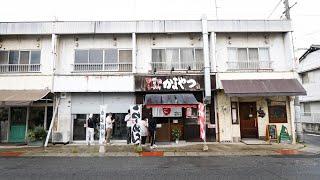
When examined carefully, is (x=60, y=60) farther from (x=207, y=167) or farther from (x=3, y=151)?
(x=207, y=167)

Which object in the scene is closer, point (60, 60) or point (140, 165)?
point (140, 165)

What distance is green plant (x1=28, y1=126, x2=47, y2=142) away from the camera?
17453 millimetres

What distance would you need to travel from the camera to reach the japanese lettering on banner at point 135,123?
16531mm

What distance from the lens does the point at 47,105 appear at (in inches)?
753

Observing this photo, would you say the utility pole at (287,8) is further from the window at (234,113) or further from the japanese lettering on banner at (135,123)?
the japanese lettering on banner at (135,123)

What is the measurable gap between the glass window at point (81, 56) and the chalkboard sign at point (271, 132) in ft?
40.4

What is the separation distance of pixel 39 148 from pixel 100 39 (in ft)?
25.4

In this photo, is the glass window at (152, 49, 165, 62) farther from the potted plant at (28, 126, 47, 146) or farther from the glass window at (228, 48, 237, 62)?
the potted plant at (28, 126, 47, 146)

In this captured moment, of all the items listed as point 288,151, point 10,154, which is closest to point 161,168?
point 288,151

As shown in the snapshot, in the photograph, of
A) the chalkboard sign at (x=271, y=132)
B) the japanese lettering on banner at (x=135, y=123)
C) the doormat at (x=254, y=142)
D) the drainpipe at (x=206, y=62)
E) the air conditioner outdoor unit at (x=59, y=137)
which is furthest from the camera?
the chalkboard sign at (x=271, y=132)

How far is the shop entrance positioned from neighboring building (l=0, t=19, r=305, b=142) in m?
0.06

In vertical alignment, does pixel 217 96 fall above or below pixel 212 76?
below

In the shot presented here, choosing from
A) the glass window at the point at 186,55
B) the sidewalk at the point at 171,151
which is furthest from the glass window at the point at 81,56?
the glass window at the point at 186,55

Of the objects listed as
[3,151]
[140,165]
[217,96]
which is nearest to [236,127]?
[217,96]
